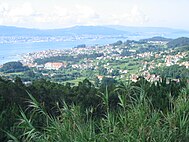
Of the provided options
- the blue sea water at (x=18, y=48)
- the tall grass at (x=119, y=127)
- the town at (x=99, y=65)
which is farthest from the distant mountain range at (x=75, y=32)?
the tall grass at (x=119, y=127)

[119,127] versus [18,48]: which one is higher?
[119,127]

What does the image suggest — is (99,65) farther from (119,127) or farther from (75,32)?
(75,32)

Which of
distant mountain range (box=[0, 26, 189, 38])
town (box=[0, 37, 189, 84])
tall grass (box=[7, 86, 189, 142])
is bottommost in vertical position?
distant mountain range (box=[0, 26, 189, 38])

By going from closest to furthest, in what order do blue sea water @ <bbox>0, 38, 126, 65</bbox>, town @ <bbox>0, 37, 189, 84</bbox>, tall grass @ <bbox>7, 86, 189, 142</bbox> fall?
tall grass @ <bbox>7, 86, 189, 142</bbox> < town @ <bbox>0, 37, 189, 84</bbox> < blue sea water @ <bbox>0, 38, 126, 65</bbox>

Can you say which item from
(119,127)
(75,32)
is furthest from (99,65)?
(75,32)

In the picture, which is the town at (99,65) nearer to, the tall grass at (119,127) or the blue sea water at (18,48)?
the blue sea water at (18,48)

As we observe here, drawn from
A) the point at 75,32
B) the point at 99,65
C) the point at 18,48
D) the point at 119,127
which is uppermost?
the point at 119,127

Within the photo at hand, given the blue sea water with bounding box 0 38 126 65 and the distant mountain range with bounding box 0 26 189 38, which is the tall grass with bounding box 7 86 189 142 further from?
the distant mountain range with bounding box 0 26 189 38

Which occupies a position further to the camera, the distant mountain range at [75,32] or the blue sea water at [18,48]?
the distant mountain range at [75,32]

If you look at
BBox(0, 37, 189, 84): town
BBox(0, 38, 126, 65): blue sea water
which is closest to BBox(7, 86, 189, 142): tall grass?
BBox(0, 37, 189, 84): town

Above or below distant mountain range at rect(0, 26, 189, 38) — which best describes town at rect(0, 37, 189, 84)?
above

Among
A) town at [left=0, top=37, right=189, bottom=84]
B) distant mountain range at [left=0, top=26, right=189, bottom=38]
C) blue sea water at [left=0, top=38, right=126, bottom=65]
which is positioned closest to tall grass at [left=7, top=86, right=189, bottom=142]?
town at [left=0, top=37, right=189, bottom=84]

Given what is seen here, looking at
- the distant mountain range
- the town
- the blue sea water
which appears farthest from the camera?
the distant mountain range

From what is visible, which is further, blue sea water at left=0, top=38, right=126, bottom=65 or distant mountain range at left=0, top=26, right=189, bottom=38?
distant mountain range at left=0, top=26, right=189, bottom=38
